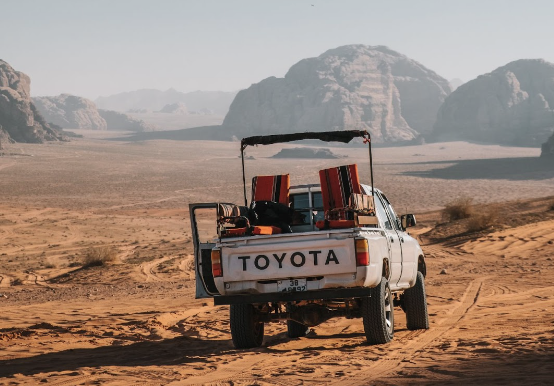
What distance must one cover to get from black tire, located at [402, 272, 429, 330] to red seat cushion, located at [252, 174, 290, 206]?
2058 mm

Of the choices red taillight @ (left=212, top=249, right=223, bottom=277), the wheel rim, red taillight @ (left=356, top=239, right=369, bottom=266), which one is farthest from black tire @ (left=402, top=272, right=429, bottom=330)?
red taillight @ (left=212, top=249, right=223, bottom=277)

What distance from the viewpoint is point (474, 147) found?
526 feet

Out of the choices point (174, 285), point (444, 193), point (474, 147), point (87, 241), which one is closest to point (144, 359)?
point (174, 285)

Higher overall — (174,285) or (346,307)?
(346,307)

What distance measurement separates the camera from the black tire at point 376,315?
29.9 feet

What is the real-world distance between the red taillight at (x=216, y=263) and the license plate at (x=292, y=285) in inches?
25.6

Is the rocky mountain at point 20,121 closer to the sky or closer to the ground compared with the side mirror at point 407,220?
closer to the sky

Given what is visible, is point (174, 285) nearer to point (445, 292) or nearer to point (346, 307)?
point (445, 292)

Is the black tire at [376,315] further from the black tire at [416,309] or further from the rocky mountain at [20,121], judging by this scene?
the rocky mountain at [20,121]

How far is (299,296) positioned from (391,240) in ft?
5.36

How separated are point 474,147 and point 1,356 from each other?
15640 cm

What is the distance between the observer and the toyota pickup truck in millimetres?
8734

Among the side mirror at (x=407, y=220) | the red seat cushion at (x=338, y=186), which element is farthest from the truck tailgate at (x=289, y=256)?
the side mirror at (x=407, y=220)

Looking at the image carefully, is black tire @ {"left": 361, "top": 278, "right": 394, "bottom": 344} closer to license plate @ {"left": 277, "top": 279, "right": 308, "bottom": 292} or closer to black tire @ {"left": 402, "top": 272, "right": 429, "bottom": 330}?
license plate @ {"left": 277, "top": 279, "right": 308, "bottom": 292}
